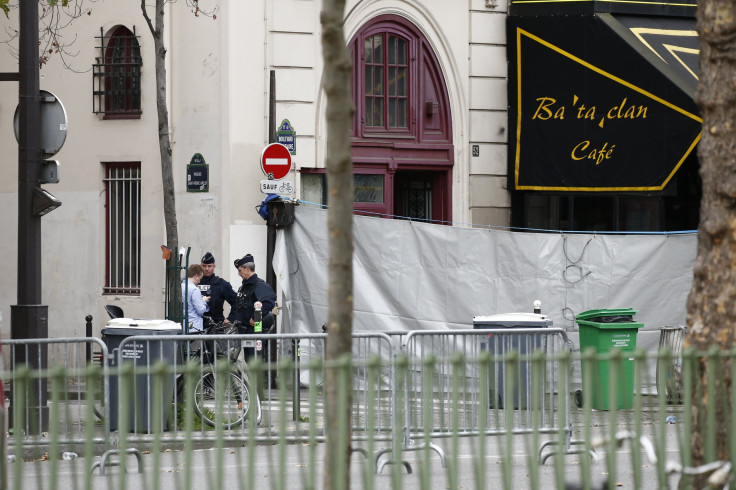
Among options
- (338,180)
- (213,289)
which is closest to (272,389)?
(338,180)

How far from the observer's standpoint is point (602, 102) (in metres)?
18.5

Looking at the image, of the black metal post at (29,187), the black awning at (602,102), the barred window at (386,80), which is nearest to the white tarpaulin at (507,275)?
the black awning at (602,102)

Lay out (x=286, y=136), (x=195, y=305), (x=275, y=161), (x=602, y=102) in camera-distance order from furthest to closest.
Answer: (x=602, y=102)
(x=286, y=136)
(x=275, y=161)
(x=195, y=305)

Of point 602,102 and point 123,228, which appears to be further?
point 123,228

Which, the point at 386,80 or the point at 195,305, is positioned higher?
the point at 386,80

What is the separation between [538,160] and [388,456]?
9952 millimetres

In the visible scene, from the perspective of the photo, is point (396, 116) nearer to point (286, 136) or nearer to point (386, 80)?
point (386, 80)

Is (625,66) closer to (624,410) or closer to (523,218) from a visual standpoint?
(523,218)

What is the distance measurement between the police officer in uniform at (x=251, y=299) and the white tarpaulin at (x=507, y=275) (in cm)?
135

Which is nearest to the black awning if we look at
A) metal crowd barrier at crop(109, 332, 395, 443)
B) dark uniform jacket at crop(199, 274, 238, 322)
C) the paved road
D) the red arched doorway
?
the red arched doorway

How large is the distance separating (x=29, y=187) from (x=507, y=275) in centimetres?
657

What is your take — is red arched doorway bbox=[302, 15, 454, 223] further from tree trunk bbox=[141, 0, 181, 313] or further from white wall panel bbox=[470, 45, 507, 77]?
tree trunk bbox=[141, 0, 181, 313]

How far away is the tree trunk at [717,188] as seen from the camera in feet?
21.5

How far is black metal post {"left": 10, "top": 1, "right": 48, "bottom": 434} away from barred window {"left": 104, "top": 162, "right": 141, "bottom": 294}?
662cm
